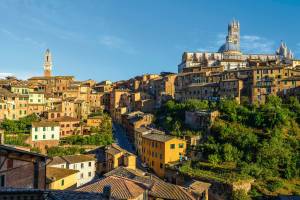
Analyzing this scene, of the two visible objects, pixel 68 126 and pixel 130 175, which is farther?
pixel 68 126

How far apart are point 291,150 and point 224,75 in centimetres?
2399

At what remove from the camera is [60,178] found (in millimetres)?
30000

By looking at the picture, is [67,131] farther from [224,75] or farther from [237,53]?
[237,53]

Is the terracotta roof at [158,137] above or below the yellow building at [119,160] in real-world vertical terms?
above

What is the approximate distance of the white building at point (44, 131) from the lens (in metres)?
46.9

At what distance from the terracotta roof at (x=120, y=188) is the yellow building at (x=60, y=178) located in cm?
635

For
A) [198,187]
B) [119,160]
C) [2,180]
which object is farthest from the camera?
[119,160]

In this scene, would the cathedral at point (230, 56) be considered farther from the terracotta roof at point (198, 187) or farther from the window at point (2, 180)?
the window at point (2, 180)

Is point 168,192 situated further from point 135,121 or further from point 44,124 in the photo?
point 135,121

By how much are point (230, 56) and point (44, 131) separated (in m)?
58.5

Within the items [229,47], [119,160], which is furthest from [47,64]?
[119,160]

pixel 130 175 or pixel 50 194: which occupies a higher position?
pixel 50 194

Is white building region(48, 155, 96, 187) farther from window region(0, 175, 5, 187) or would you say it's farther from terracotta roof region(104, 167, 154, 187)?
window region(0, 175, 5, 187)

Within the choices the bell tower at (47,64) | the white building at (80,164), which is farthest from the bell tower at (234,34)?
the white building at (80,164)
